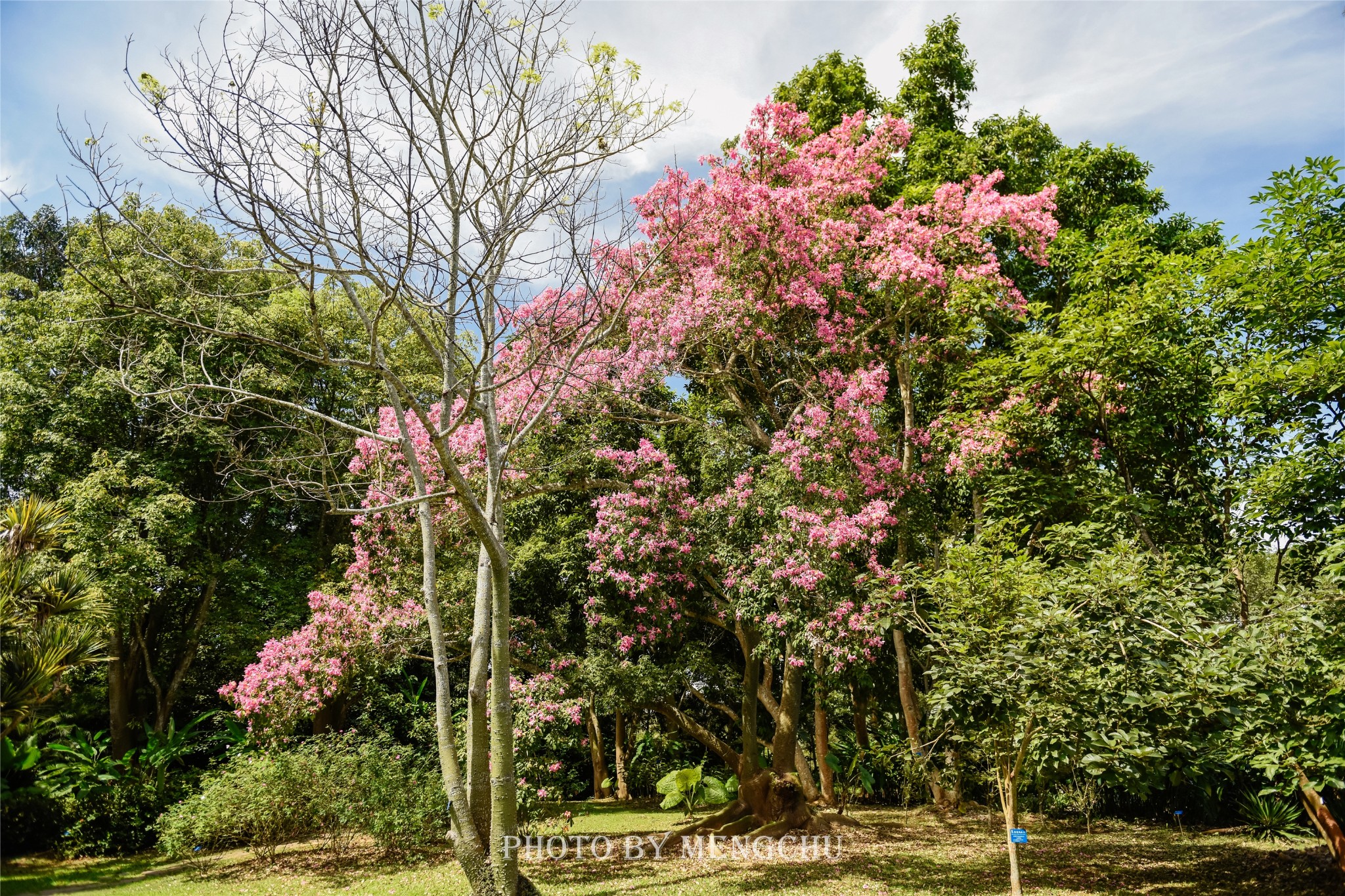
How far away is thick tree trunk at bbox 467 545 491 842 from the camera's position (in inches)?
279

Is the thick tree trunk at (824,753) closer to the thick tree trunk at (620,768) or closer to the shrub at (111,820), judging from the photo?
the thick tree trunk at (620,768)

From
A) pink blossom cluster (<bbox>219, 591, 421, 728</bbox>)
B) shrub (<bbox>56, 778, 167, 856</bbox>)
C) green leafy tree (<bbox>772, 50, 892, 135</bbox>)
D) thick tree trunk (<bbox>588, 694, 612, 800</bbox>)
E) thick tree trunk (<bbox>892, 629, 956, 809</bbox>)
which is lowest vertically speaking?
Answer: thick tree trunk (<bbox>588, 694, 612, 800</bbox>)

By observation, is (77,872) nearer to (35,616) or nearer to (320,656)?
(320,656)

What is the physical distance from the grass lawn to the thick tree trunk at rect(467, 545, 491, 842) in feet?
2.60

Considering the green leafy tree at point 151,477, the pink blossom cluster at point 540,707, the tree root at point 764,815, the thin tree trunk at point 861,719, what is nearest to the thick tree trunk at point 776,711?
the tree root at point 764,815

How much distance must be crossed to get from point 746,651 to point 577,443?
392 centimetres

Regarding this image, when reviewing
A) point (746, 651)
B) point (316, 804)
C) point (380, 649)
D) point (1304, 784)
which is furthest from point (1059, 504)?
point (316, 804)

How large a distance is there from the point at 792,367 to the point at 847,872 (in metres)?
6.42

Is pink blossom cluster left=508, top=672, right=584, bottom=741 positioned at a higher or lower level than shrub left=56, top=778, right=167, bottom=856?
higher

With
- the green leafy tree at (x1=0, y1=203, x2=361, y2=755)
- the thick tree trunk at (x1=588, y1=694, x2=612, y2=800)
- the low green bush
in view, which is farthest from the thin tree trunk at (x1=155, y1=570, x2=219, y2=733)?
the thick tree trunk at (x1=588, y1=694, x2=612, y2=800)

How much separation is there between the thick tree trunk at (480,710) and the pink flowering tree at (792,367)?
2326 mm

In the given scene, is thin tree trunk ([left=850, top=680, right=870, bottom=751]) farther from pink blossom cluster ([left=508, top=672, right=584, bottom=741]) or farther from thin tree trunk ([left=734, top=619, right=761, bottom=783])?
pink blossom cluster ([left=508, top=672, right=584, bottom=741])

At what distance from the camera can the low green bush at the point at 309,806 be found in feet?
30.5

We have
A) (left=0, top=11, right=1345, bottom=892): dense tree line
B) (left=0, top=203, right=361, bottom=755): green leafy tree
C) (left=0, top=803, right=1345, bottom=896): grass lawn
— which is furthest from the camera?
(left=0, top=203, right=361, bottom=755): green leafy tree
